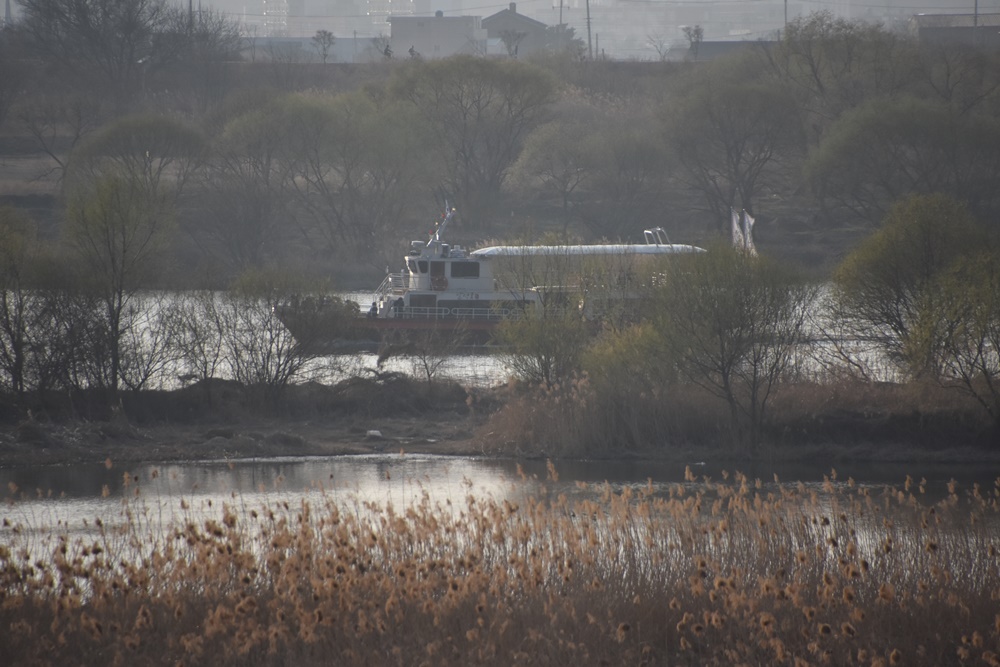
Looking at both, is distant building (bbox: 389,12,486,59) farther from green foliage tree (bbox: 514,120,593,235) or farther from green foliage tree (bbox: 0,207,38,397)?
green foliage tree (bbox: 0,207,38,397)

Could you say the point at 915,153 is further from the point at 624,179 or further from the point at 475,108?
the point at 475,108

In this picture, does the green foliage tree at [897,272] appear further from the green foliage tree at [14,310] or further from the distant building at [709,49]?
the distant building at [709,49]

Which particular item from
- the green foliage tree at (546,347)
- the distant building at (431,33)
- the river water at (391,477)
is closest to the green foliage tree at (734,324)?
the river water at (391,477)

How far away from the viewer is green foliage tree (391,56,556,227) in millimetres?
65938

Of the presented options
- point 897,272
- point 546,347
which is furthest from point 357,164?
point 897,272

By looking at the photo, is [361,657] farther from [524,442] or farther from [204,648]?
[524,442]

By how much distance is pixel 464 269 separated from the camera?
4291 centimetres

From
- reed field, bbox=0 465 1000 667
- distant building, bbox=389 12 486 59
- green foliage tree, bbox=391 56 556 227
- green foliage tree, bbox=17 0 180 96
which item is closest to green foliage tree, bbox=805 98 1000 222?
green foliage tree, bbox=391 56 556 227

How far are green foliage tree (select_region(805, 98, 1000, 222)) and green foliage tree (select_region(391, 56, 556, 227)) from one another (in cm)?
1739

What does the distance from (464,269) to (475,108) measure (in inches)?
1034

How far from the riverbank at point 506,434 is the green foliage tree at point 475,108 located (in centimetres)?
3765

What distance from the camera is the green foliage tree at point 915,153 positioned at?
56312 mm

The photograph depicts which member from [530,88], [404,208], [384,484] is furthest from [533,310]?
[530,88]

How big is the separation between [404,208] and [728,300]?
39.1m
